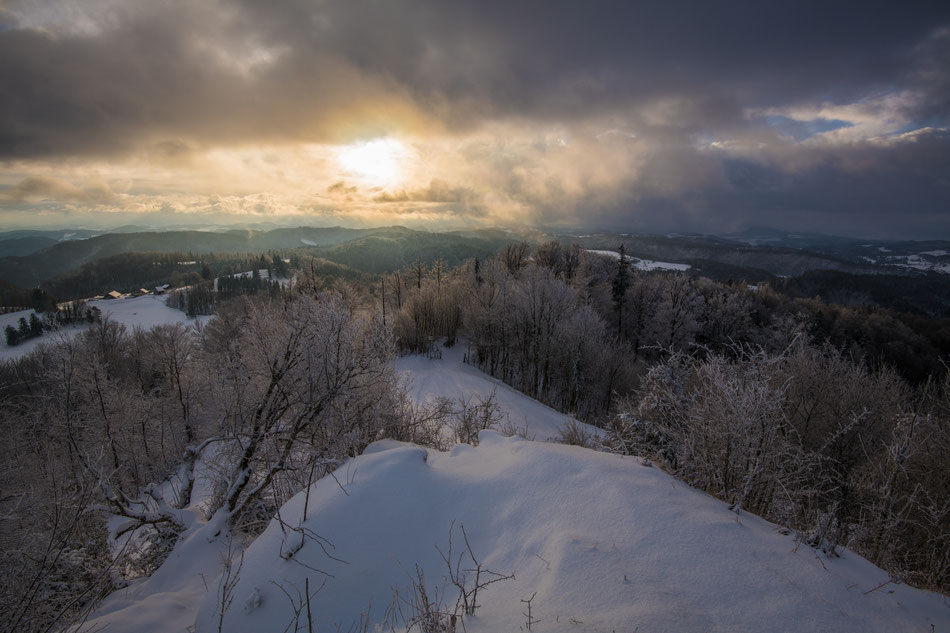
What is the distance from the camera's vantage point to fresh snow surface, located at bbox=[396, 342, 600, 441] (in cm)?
1580

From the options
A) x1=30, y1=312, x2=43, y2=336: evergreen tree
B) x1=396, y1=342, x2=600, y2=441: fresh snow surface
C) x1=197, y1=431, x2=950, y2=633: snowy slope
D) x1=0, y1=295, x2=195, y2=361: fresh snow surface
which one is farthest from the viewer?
x1=30, y1=312, x2=43, y2=336: evergreen tree

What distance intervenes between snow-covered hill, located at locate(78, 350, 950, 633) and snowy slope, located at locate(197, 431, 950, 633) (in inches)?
0.6

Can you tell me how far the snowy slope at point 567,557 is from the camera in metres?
2.93

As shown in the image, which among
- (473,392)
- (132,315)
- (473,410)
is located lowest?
(132,315)

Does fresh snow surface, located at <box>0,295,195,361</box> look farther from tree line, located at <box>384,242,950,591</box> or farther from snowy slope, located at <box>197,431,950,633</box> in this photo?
snowy slope, located at <box>197,431,950,633</box>

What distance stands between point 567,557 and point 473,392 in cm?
1708

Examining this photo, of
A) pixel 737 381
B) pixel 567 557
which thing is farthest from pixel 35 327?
pixel 737 381

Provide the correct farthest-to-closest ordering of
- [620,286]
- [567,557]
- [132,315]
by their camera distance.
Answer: [132,315] < [620,286] < [567,557]

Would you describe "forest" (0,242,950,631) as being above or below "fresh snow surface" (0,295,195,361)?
above

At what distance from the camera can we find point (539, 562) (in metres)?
3.53

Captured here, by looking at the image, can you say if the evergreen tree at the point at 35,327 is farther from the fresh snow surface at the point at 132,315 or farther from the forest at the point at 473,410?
the forest at the point at 473,410

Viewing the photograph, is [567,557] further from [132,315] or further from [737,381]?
[132,315]

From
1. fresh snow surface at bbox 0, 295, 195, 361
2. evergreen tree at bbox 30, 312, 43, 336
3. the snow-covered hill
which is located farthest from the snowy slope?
evergreen tree at bbox 30, 312, 43, 336

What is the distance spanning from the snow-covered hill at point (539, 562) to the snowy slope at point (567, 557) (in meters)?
0.01
